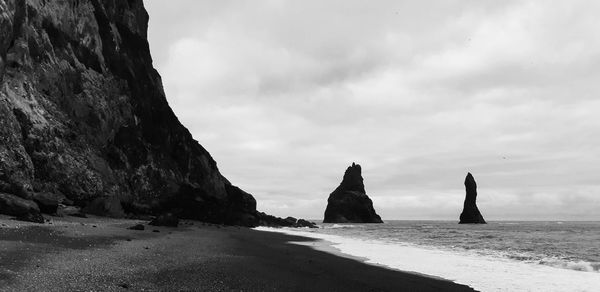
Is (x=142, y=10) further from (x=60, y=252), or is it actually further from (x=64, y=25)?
(x=60, y=252)

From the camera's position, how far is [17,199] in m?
23.1

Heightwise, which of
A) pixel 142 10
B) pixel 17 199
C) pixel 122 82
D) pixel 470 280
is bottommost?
pixel 470 280

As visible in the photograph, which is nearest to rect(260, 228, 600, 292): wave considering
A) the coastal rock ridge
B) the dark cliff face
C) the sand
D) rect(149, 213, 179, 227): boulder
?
the sand

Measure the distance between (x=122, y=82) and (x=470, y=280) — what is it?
181 feet

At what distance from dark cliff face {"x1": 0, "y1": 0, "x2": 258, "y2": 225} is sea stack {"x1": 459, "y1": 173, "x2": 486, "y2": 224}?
490 ft

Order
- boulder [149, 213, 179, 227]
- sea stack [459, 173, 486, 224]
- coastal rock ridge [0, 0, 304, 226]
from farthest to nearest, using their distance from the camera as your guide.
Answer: sea stack [459, 173, 486, 224]
boulder [149, 213, 179, 227]
coastal rock ridge [0, 0, 304, 226]

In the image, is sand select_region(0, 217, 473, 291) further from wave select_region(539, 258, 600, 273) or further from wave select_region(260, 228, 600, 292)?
wave select_region(539, 258, 600, 273)

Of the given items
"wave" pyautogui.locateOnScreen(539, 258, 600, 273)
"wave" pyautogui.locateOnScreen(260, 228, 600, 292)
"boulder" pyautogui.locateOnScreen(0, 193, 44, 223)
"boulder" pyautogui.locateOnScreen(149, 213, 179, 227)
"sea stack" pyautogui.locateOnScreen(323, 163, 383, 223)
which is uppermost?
"sea stack" pyautogui.locateOnScreen(323, 163, 383, 223)

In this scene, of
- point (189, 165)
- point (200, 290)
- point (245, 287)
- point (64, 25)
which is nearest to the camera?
point (200, 290)

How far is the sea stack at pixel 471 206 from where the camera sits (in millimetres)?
195750

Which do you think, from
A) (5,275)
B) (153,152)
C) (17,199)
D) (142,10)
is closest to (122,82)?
(153,152)

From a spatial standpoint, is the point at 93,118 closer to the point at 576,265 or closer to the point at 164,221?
the point at 164,221

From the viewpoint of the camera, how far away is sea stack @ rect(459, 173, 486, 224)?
7707 inches

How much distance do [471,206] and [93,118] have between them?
18498 cm
